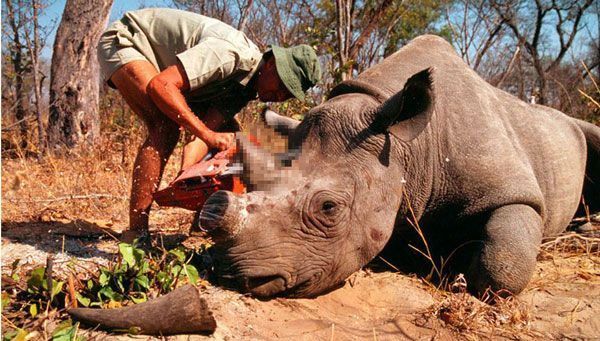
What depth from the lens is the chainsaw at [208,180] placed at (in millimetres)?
3273

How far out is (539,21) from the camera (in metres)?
23.5

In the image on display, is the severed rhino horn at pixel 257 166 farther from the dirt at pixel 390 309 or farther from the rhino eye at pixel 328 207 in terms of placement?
the dirt at pixel 390 309

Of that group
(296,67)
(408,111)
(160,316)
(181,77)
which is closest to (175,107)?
(181,77)

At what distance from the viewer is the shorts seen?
4023 millimetres

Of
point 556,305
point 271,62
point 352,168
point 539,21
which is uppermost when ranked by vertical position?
point 539,21

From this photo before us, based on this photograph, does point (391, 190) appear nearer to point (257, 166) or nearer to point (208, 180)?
point (257, 166)

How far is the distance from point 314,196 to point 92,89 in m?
6.98

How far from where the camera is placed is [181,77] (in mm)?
3744

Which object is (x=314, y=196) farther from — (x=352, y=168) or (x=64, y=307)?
(x=64, y=307)

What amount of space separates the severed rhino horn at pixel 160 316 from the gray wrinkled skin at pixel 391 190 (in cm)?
46

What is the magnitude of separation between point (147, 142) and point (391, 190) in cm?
182

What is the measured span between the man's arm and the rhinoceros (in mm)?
364

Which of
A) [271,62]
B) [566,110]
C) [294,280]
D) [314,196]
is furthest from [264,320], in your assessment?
[566,110]

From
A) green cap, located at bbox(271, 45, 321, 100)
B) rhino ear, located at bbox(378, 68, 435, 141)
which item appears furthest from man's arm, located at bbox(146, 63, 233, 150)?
rhino ear, located at bbox(378, 68, 435, 141)
